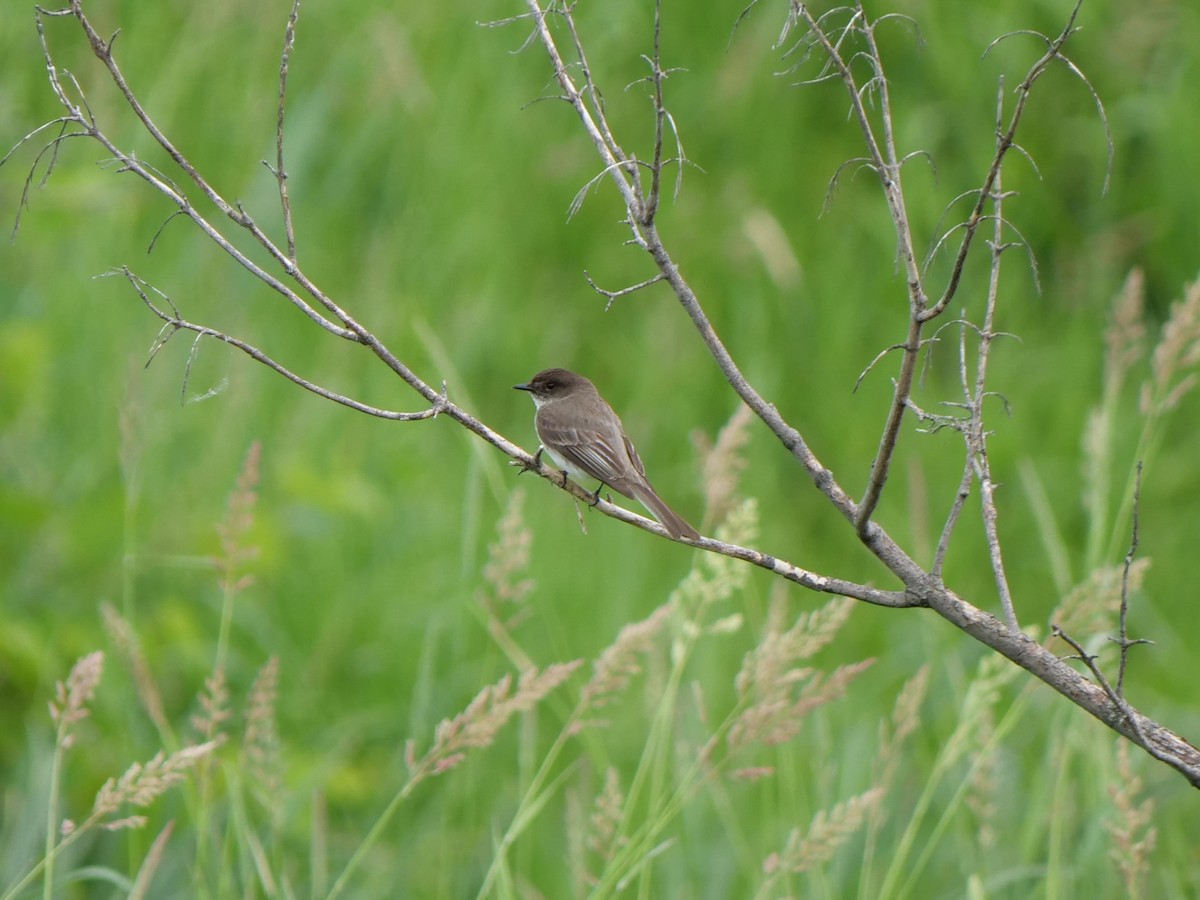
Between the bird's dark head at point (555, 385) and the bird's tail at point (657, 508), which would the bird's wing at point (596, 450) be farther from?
the bird's dark head at point (555, 385)

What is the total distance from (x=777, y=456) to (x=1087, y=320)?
170 centimetres

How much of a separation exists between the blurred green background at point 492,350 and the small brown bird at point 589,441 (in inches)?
10.7

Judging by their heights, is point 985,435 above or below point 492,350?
below

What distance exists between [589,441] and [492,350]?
2.31 metres

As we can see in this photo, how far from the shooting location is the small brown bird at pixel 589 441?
14.4 ft

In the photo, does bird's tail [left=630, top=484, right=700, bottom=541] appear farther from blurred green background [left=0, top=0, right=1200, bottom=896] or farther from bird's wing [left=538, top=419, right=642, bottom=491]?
blurred green background [left=0, top=0, right=1200, bottom=896]

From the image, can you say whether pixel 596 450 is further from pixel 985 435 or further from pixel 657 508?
pixel 985 435

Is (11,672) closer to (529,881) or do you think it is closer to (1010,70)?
(529,881)

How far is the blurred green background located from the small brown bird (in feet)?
0.89

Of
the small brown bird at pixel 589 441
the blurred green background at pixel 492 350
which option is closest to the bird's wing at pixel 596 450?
the small brown bird at pixel 589 441

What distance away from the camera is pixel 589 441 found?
461 cm

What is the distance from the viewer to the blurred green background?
4715 mm

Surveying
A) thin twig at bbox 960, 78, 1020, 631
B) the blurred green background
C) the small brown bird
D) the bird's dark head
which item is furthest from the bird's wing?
thin twig at bbox 960, 78, 1020, 631

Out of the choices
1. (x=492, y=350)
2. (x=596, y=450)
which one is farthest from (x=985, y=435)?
(x=492, y=350)
